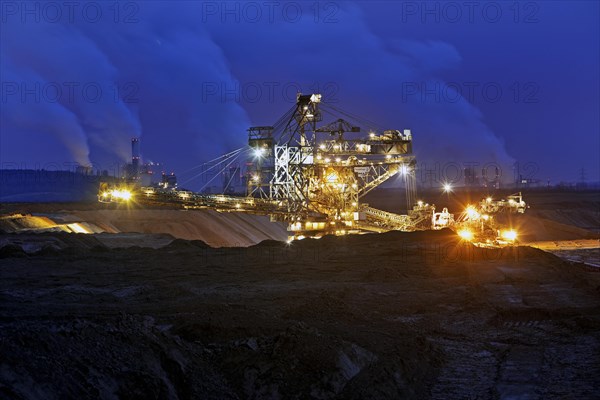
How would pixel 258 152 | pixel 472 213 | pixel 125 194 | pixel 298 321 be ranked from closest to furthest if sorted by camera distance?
pixel 298 321
pixel 125 194
pixel 258 152
pixel 472 213

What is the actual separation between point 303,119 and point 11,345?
2635 centimetres

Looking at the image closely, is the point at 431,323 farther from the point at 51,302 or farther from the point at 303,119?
the point at 303,119

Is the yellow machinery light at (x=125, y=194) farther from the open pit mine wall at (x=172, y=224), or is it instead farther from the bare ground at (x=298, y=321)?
the open pit mine wall at (x=172, y=224)

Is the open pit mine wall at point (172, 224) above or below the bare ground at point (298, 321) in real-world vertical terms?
above

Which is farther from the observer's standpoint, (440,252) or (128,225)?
(128,225)

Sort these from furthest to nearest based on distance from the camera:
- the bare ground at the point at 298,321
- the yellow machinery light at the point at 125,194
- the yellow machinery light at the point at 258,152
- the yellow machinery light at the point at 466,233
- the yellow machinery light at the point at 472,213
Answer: the yellow machinery light at the point at 472,213 → the yellow machinery light at the point at 466,233 → the yellow machinery light at the point at 258,152 → the yellow machinery light at the point at 125,194 → the bare ground at the point at 298,321

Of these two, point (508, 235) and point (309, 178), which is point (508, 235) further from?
point (309, 178)

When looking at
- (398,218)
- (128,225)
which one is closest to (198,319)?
(398,218)

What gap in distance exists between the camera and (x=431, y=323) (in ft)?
52.9

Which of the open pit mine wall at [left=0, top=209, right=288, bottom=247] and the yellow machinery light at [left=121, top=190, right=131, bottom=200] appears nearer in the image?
the yellow machinery light at [left=121, top=190, right=131, bottom=200]

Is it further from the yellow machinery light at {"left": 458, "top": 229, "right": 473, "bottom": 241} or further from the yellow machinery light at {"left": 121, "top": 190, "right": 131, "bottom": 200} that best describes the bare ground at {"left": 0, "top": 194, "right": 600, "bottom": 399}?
the yellow machinery light at {"left": 458, "top": 229, "right": 473, "bottom": 241}

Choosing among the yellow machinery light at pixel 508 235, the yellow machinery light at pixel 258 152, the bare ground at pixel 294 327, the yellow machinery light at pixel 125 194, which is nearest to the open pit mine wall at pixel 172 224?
the yellow machinery light at pixel 125 194

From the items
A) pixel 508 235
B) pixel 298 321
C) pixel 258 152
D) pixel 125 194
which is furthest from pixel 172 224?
pixel 298 321

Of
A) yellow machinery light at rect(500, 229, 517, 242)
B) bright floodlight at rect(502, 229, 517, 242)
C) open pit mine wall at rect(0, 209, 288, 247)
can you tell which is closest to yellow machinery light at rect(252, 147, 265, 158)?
open pit mine wall at rect(0, 209, 288, 247)
